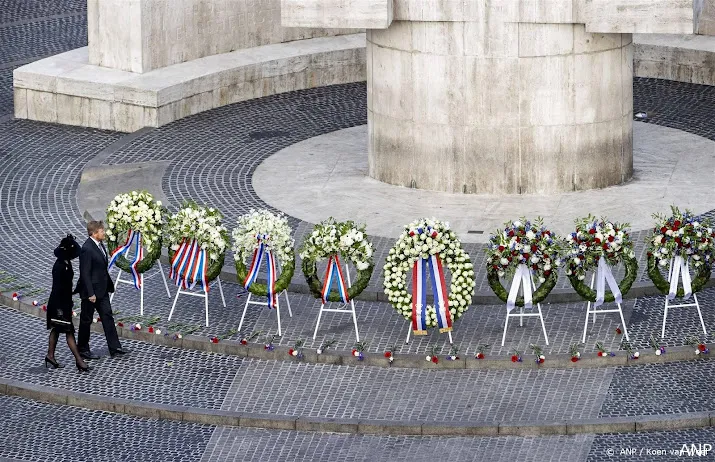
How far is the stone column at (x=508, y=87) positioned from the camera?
23.0m

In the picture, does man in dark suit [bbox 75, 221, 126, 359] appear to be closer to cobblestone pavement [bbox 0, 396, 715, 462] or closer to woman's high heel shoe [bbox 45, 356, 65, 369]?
woman's high heel shoe [bbox 45, 356, 65, 369]

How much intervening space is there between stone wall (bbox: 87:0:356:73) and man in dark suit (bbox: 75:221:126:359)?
1003cm

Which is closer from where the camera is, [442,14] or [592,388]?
[592,388]

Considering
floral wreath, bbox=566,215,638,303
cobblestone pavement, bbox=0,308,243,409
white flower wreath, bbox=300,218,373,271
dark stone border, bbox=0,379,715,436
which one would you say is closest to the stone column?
floral wreath, bbox=566,215,638,303

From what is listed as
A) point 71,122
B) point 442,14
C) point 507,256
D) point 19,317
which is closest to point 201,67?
point 71,122

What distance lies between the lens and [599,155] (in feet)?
78.7

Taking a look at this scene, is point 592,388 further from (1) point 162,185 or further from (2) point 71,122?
(2) point 71,122

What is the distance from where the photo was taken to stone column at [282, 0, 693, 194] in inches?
905

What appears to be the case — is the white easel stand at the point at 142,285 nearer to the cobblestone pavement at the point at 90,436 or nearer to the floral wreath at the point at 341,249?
the floral wreath at the point at 341,249

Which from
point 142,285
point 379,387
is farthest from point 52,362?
point 379,387

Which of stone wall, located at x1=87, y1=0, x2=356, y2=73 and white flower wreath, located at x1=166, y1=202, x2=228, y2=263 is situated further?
stone wall, located at x1=87, y1=0, x2=356, y2=73

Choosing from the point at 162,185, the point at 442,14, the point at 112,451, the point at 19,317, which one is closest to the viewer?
the point at 112,451

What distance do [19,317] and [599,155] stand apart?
867cm

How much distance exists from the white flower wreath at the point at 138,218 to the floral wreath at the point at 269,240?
3.54ft
